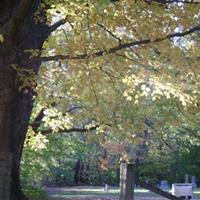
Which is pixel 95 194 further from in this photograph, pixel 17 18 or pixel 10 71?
pixel 17 18

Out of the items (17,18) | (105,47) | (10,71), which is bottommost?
(10,71)

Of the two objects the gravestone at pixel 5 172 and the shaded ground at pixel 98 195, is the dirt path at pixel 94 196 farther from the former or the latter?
the gravestone at pixel 5 172

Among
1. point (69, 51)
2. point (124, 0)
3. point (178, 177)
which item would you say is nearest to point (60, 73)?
point (69, 51)

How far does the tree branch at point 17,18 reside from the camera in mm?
5652

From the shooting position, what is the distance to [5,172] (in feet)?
16.8

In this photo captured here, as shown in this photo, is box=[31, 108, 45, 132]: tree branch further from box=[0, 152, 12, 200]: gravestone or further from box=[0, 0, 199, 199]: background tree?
box=[0, 152, 12, 200]: gravestone

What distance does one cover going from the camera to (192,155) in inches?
1533

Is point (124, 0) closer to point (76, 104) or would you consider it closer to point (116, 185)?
point (76, 104)

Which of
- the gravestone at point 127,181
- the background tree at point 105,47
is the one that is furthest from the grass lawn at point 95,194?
the gravestone at point 127,181

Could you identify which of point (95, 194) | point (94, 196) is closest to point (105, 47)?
point (94, 196)

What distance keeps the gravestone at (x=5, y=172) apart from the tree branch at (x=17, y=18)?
1.65m

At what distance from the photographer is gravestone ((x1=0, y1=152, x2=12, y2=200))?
16.7ft

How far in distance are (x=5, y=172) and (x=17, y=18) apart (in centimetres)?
184

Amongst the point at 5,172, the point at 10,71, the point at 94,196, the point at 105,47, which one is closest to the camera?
the point at 5,172
